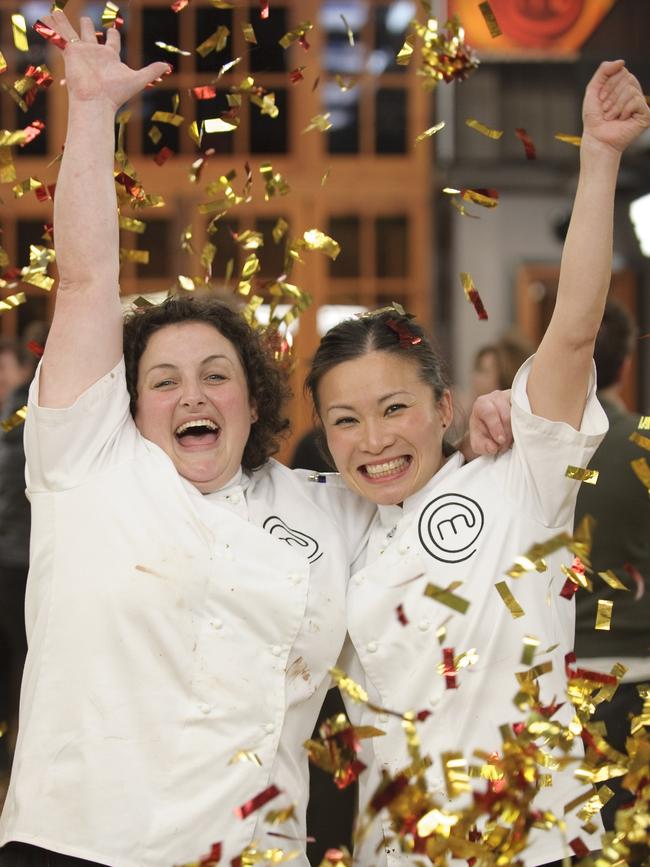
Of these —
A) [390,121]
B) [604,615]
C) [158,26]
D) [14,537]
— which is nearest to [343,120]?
[390,121]

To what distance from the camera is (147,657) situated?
1.90 metres

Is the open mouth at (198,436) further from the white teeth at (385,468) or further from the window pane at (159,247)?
the window pane at (159,247)

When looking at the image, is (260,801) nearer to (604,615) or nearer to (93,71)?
(604,615)

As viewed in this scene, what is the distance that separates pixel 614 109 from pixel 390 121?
475 centimetres

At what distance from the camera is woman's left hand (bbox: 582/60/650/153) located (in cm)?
190

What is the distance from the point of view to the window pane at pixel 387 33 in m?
6.43

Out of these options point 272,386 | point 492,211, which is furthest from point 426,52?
point 492,211

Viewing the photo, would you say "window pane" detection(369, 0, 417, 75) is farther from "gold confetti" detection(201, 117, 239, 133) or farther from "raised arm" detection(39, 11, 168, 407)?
"raised arm" detection(39, 11, 168, 407)

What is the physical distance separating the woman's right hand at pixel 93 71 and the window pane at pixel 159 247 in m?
4.46

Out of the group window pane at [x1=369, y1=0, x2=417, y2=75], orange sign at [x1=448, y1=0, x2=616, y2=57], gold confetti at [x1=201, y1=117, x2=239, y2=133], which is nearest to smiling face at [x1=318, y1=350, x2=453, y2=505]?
gold confetti at [x1=201, y1=117, x2=239, y2=133]

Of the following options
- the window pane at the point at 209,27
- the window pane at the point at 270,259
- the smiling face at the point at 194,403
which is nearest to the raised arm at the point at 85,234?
the smiling face at the point at 194,403

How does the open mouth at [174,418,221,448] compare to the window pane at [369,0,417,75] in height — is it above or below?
above

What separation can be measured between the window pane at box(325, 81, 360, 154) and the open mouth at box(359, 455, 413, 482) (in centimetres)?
464

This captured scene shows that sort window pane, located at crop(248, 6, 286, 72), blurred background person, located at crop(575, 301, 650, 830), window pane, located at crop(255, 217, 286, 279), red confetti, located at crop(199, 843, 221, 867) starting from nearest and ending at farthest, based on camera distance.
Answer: red confetti, located at crop(199, 843, 221, 867), blurred background person, located at crop(575, 301, 650, 830), window pane, located at crop(255, 217, 286, 279), window pane, located at crop(248, 6, 286, 72)
